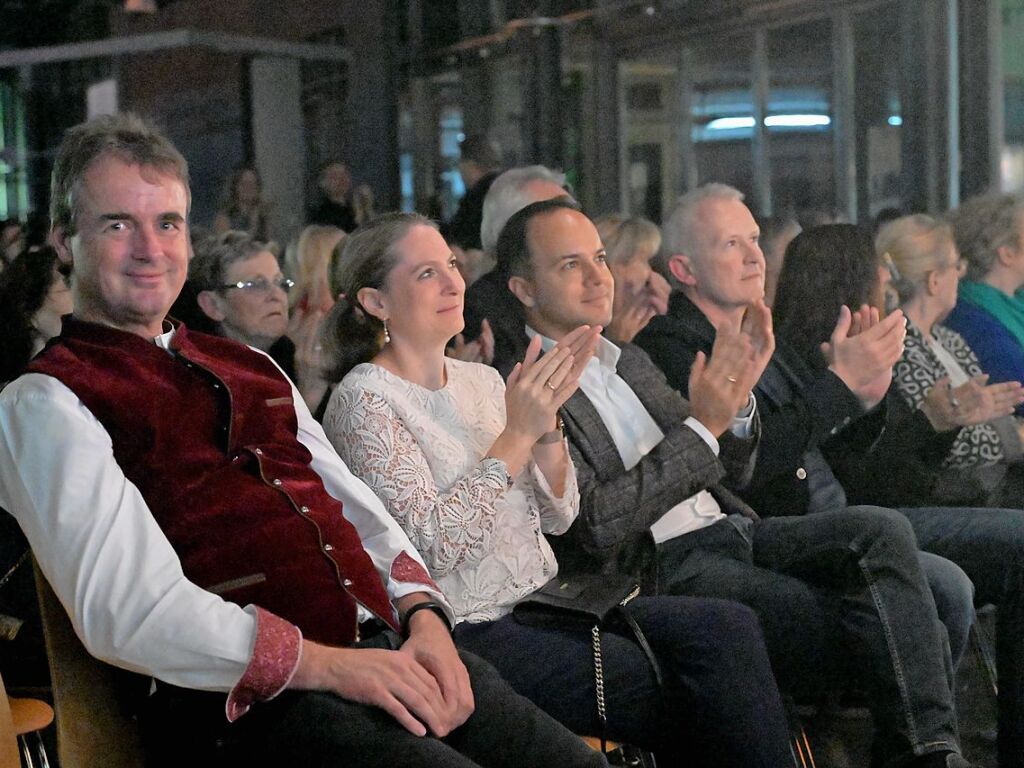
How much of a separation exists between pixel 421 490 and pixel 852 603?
3.05ft

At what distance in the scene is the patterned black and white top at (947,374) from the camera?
3348 mm


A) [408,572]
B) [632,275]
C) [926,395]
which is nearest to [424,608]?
[408,572]

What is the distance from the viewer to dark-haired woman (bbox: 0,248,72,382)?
2.82m

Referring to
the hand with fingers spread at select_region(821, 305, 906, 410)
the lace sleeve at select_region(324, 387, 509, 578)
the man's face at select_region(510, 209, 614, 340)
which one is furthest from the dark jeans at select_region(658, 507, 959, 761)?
the lace sleeve at select_region(324, 387, 509, 578)

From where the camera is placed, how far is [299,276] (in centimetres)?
374

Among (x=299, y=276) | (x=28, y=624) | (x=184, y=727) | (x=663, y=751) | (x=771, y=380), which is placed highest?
(x=299, y=276)

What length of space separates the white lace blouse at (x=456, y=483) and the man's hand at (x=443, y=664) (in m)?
0.24

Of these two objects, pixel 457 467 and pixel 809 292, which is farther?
pixel 809 292

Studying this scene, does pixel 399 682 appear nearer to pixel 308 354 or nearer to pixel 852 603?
pixel 852 603

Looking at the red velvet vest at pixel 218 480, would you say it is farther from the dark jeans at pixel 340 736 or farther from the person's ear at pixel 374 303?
the person's ear at pixel 374 303

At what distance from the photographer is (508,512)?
239cm

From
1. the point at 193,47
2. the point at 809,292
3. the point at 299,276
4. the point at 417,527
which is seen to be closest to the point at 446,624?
the point at 417,527

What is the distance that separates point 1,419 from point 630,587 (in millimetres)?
1090

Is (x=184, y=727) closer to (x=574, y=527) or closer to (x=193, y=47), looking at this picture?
(x=574, y=527)
